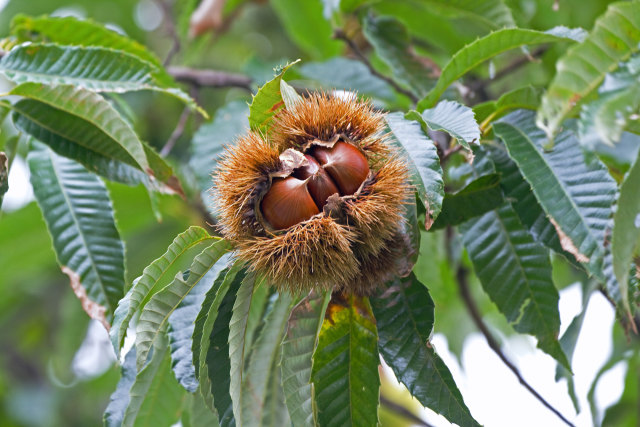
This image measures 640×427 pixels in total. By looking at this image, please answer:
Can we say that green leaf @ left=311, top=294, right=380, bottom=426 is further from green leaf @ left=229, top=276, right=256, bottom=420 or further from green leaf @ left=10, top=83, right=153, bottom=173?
green leaf @ left=10, top=83, right=153, bottom=173

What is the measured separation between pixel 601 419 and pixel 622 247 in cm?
125

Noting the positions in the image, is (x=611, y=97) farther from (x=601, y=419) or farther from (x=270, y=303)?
(x=601, y=419)

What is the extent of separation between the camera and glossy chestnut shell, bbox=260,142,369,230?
0.95m

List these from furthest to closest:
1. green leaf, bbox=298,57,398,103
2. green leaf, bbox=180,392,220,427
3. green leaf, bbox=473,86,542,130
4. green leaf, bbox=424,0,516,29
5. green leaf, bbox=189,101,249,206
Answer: green leaf, bbox=298,57,398,103, green leaf, bbox=189,101,249,206, green leaf, bbox=424,0,516,29, green leaf, bbox=180,392,220,427, green leaf, bbox=473,86,542,130

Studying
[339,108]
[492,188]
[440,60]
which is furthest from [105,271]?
[440,60]

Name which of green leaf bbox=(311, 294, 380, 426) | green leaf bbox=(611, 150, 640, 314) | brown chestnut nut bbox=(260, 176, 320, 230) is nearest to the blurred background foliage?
green leaf bbox=(311, 294, 380, 426)

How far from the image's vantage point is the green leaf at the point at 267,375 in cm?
111

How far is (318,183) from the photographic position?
0.95 m

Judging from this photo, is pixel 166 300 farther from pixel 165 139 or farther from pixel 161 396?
pixel 165 139

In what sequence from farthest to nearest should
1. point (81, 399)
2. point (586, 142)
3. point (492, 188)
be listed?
point (81, 399) < point (492, 188) < point (586, 142)

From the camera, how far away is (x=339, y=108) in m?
1.01

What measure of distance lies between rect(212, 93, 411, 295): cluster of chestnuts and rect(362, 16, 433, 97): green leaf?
53 cm

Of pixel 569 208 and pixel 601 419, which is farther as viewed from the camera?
pixel 601 419

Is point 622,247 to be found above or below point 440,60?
above
